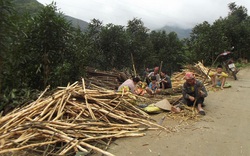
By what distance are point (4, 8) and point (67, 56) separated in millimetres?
3453

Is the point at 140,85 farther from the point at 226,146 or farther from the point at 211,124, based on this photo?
the point at 226,146

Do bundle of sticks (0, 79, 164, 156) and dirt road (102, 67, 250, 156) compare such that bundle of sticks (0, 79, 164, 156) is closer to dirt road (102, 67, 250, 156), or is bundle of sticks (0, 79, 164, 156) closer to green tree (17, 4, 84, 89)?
dirt road (102, 67, 250, 156)

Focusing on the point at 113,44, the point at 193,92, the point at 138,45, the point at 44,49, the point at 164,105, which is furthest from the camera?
the point at 138,45

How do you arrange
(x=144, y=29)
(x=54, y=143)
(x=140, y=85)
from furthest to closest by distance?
1. (x=144, y=29)
2. (x=140, y=85)
3. (x=54, y=143)

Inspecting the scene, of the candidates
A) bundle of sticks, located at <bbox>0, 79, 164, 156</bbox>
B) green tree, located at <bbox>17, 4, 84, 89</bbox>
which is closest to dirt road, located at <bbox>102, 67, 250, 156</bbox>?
bundle of sticks, located at <bbox>0, 79, 164, 156</bbox>

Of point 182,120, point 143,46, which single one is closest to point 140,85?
point 182,120

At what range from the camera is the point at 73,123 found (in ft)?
14.3

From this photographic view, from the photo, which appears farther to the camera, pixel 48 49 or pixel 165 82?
pixel 165 82

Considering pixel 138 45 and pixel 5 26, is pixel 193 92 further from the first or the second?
pixel 138 45

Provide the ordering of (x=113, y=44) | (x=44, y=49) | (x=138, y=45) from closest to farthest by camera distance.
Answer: (x=44, y=49), (x=113, y=44), (x=138, y=45)

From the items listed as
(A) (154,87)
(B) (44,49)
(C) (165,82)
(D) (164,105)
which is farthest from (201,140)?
(B) (44,49)

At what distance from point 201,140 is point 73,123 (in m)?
2.13

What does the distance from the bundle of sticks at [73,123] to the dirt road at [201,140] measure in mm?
276

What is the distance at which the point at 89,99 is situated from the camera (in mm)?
5176
